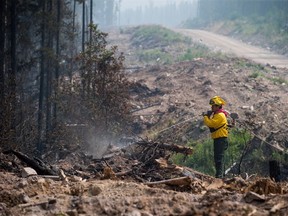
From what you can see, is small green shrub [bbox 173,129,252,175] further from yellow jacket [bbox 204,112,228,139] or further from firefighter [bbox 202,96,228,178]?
yellow jacket [bbox 204,112,228,139]

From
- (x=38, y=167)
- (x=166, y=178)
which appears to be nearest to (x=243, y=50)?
(x=166, y=178)

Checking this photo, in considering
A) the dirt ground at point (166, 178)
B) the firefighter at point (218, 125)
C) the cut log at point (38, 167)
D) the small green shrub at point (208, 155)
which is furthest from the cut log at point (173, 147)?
the cut log at point (38, 167)

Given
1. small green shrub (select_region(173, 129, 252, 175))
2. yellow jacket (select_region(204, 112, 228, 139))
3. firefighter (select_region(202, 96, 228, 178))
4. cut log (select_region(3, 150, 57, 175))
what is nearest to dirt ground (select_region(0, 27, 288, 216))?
cut log (select_region(3, 150, 57, 175))

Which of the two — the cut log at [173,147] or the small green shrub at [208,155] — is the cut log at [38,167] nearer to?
the cut log at [173,147]

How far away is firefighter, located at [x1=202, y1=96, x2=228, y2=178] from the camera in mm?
8875

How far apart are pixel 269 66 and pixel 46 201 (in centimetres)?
2176

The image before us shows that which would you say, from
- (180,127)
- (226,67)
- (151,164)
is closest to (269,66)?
(226,67)

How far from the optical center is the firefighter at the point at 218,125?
29.1 ft

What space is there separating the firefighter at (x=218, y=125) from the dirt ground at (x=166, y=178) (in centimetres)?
93

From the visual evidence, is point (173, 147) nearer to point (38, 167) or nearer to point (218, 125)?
point (218, 125)

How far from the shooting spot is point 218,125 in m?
8.93

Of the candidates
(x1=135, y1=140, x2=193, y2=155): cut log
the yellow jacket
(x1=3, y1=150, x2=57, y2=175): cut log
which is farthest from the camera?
(x1=135, y1=140, x2=193, y2=155): cut log

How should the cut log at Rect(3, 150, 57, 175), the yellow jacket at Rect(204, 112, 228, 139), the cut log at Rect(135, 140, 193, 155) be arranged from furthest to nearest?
the cut log at Rect(135, 140, 193, 155) → the yellow jacket at Rect(204, 112, 228, 139) → the cut log at Rect(3, 150, 57, 175)

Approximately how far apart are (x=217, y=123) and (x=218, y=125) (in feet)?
0.19
